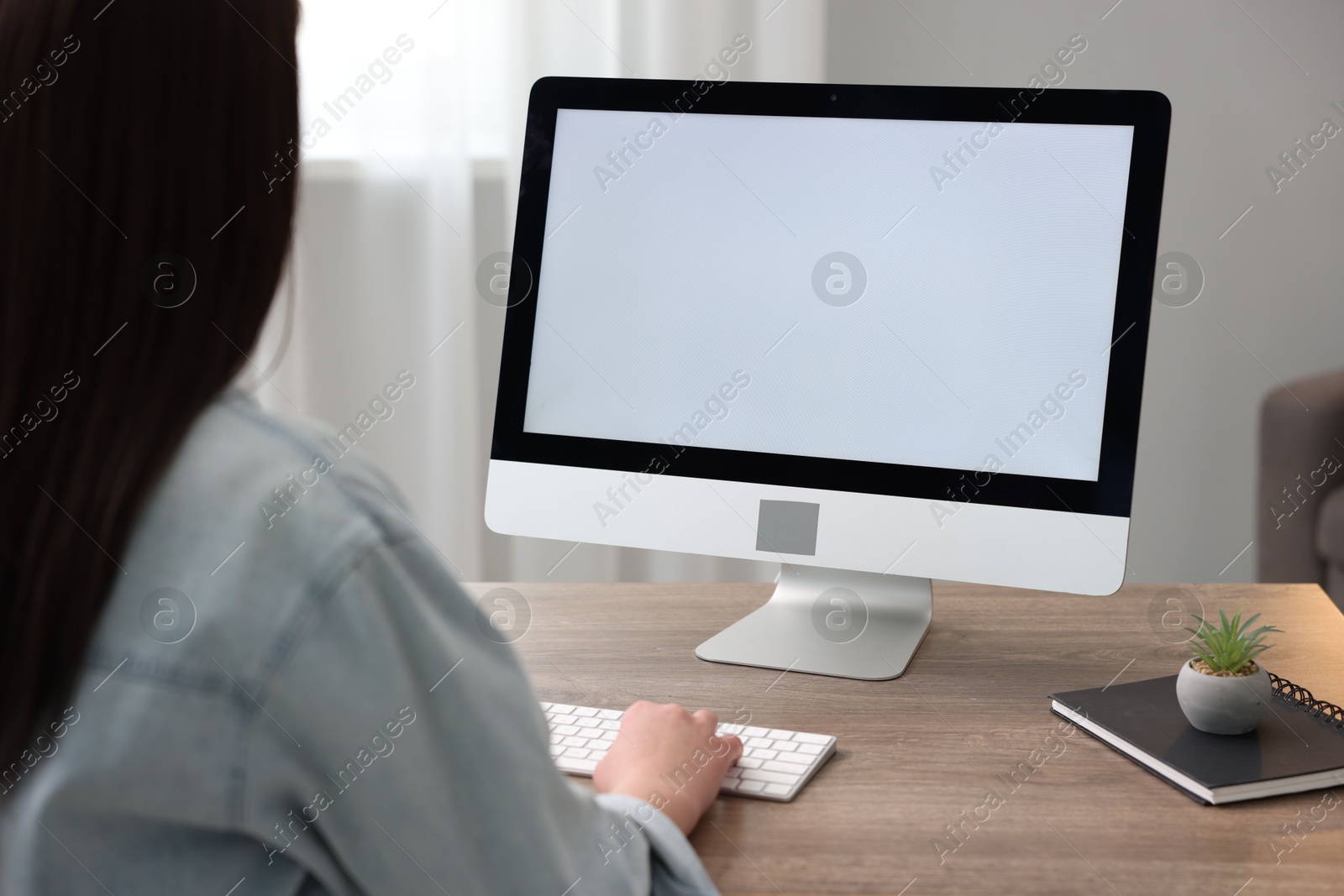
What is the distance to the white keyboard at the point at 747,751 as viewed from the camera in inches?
30.6

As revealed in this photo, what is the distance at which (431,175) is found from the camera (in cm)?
232

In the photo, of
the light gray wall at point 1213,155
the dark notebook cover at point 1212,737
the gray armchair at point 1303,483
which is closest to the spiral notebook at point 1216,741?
the dark notebook cover at point 1212,737

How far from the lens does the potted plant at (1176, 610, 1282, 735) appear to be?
2.64 feet

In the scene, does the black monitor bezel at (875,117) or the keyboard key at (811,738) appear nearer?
the keyboard key at (811,738)

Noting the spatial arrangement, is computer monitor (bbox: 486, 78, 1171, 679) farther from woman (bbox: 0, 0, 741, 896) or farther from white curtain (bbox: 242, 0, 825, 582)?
white curtain (bbox: 242, 0, 825, 582)

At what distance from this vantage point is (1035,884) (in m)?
0.66

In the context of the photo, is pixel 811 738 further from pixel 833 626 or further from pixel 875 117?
pixel 875 117

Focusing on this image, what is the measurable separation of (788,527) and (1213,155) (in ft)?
6.37

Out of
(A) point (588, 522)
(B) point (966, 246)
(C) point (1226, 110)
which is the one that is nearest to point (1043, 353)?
(B) point (966, 246)

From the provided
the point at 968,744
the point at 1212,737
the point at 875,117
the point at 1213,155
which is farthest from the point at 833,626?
the point at 1213,155

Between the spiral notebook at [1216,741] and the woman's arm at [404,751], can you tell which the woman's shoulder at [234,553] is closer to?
the woman's arm at [404,751]

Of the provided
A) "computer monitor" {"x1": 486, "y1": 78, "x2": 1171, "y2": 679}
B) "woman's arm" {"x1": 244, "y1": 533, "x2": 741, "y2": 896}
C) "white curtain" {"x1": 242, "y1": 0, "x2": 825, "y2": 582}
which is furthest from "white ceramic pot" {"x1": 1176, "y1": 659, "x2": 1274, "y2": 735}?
"white curtain" {"x1": 242, "y1": 0, "x2": 825, "y2": 582}

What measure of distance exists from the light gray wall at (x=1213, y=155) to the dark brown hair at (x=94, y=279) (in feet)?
7.12

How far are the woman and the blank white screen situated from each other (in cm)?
55
